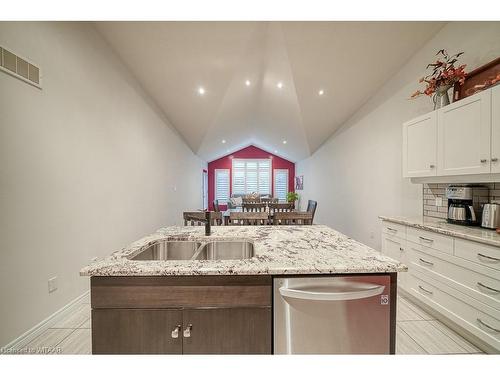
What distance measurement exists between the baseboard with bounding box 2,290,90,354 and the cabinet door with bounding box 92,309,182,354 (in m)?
1.17

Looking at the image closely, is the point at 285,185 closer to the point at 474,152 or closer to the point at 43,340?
the point at 474,152

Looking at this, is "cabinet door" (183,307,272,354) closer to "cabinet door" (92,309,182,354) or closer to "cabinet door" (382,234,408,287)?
"cabinet door" (92,309,182,354)

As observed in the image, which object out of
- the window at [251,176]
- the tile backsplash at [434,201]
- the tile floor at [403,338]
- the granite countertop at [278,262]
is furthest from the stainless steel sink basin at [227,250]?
the window at [251,176]

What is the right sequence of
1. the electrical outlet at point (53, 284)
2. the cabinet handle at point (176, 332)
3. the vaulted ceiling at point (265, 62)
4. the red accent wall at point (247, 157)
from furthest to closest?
the red accent wall at point (247, 157)
the vaulted ceiling at point (265, 62)
the electrical outlet at point (53, 284)
the cabinet handle at point (176, 332)

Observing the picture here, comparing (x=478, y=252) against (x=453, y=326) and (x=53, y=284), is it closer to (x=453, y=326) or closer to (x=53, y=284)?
(x=453, y=326)

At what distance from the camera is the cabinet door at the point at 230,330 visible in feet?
3.15

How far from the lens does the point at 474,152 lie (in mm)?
1774

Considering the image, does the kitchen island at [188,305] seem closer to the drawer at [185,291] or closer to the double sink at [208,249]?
the drawer at [185,291]

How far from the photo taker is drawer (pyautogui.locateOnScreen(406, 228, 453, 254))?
5.80ft

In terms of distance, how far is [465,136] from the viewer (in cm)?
183

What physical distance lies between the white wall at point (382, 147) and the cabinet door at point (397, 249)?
24.2 inches

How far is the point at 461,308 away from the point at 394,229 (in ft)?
2.92

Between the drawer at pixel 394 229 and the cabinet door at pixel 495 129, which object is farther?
the drawer at pixel 394 229

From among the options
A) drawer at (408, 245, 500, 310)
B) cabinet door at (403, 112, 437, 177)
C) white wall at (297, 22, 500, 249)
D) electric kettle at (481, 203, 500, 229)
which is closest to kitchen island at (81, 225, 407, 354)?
drawer at (408, 245, 500, 310)
